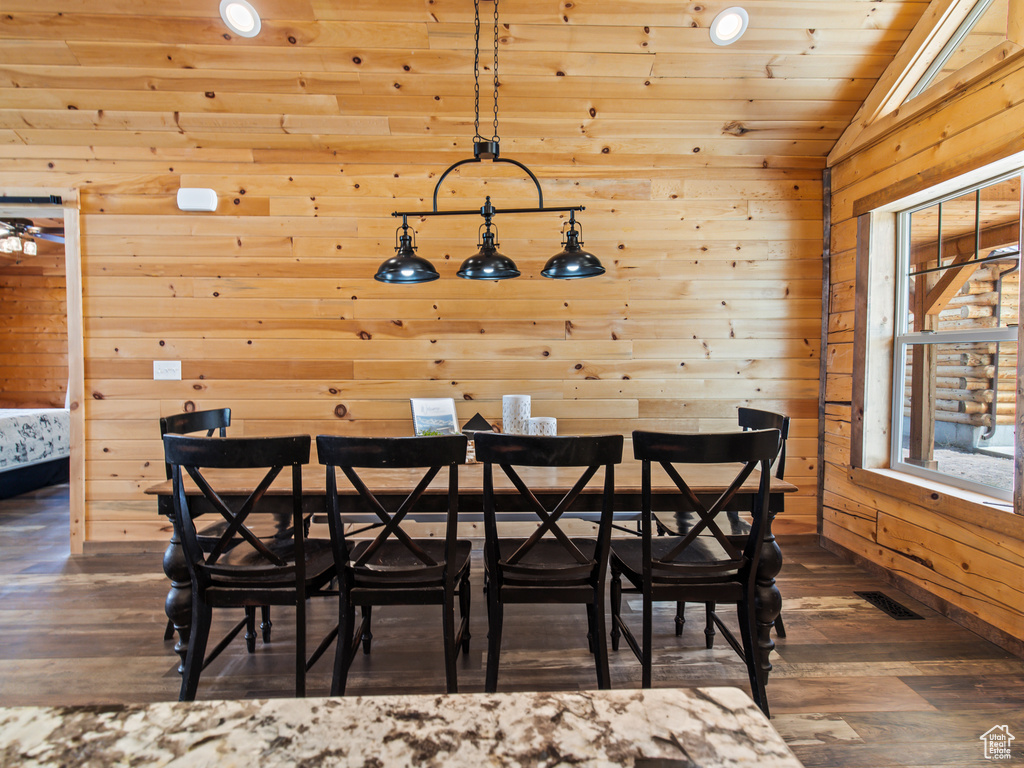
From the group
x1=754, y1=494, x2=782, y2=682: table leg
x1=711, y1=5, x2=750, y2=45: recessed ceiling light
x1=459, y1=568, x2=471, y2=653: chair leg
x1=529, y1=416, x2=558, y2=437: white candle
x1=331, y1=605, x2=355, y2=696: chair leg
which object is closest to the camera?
x1=331, y1=605, x2=355, y2=696: chair leg

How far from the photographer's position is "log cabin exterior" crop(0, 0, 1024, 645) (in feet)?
9.97

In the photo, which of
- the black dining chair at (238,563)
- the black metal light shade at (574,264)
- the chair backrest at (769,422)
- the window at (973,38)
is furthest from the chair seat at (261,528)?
the window at (973,38)

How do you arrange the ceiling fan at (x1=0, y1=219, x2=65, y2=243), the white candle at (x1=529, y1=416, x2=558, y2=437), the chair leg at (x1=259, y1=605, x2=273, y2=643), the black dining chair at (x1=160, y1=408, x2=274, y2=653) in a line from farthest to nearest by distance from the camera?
the ceiling fan at (x1=0, y1=219, x2=65, y2=243), the white candle at (x1=529, y1=416, x2=558, y2=437), the chair leg at (x1=259, y1=605, x2=273, y2=643), the black dining chair at (x1=160, y1=408, x2=274, y2=653)

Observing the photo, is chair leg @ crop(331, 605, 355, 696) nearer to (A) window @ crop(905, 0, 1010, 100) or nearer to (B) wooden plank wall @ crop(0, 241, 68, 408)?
(A) window @ crop(905, 0, 1010, 100)

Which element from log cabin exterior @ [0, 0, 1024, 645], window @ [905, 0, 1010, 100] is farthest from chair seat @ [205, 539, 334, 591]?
window @ [905, 0, 1010, 100]

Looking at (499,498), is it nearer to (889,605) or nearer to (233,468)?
(233,468)

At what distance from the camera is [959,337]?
8.66 ft

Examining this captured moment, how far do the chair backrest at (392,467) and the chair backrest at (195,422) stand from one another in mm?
1038

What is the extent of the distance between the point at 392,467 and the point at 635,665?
4.42 ft

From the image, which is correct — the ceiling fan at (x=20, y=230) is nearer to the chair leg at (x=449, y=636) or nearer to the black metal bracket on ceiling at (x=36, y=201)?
the black metal bracket on ceiling at (x=36, y=201)

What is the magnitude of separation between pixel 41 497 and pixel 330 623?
4008 mm

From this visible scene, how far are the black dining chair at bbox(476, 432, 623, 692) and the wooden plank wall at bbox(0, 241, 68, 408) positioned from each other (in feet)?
24.6
